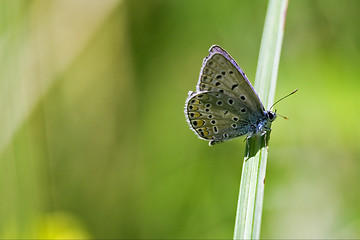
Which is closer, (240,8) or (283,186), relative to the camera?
(283,186)

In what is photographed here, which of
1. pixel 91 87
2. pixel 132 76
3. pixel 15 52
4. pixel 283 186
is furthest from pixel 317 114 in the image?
pixel 15 52

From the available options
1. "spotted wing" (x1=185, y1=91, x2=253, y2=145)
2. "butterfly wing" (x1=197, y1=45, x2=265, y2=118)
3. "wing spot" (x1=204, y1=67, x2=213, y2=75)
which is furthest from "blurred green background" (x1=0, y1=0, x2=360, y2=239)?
"wing spot" (x1=204, y1=67, x2=213, y2=75)

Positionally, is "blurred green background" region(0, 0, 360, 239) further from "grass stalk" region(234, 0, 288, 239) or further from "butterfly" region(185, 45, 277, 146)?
"grass stalk" region(234, 0, 288, 239)

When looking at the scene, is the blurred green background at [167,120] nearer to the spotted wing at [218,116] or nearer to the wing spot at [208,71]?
the spotted wing at [218,116]

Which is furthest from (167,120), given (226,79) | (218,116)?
(226,79)

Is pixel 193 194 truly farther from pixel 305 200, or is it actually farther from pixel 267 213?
pixel 305 200

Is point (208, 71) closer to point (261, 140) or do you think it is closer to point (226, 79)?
point (226, 79)
